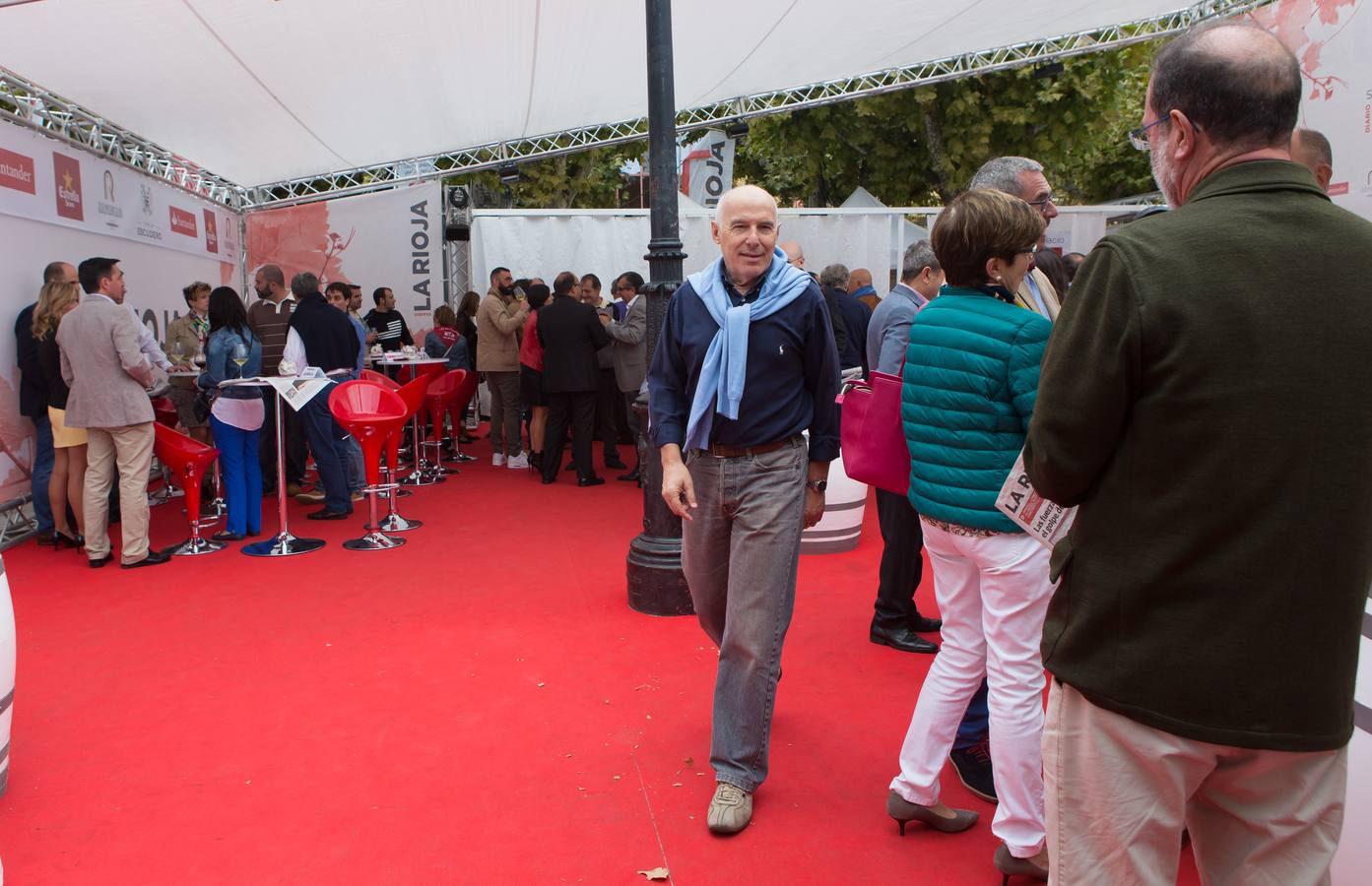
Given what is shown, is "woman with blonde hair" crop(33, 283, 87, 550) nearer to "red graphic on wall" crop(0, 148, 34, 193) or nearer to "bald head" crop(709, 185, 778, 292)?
"red graphic on wall" crop(0, 148, 34, 193)

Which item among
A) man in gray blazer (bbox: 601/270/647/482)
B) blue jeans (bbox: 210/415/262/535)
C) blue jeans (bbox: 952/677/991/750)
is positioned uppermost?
man in gray blazer (bbox: 601/270/647/482)

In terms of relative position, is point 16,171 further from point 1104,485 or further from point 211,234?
point 1104,485

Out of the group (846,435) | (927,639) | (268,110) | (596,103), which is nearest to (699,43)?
(596,103)

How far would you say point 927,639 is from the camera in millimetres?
4820

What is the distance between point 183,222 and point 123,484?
5.70 metres

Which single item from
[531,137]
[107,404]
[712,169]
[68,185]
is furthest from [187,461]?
[712,169]

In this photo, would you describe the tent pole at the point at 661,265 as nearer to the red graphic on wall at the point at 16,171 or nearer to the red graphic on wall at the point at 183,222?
the red graphic on wall at the point at 16,171

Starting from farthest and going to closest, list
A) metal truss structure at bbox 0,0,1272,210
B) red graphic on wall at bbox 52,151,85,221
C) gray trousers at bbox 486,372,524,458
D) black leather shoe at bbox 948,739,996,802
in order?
gray trousers at bbox 486,372,524,458, metal truss structure at bbox 0,0,1272,210, red graphic on wall at bbox 52,151,85,221, black leather shoe at bbox 948,739,996,802

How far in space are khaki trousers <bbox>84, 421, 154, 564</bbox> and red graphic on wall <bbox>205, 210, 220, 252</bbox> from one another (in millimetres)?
6171

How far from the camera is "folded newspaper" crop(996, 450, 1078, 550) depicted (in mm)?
2236

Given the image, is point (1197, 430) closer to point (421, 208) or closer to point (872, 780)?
point (872, 780)

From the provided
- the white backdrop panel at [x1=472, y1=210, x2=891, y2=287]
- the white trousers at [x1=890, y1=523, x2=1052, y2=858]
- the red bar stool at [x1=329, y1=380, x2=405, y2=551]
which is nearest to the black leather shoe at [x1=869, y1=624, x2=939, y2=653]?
the white trousers at [x1=890, y1=523, x2=1052, y2=858]

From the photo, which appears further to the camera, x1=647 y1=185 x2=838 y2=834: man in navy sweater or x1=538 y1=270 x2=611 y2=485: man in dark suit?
x1=538 y1=270 x2=611 y2=485: man in dark suit

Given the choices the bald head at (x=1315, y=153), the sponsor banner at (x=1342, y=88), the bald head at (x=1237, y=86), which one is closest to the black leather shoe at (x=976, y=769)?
the bald head at (x=1315, y=153)
